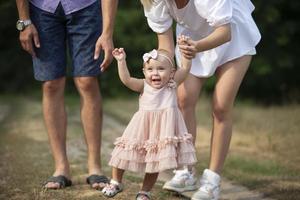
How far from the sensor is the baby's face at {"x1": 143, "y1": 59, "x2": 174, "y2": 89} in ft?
11.2

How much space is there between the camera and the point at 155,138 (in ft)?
11.1

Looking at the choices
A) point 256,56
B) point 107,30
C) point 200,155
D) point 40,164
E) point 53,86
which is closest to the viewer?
point 107,30

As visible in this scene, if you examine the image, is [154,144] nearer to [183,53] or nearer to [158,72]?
[158,72]

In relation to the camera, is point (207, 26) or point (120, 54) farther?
point (207, 26)

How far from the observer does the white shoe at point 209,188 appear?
3.54 m

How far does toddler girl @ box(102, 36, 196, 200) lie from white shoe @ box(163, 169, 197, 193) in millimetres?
433

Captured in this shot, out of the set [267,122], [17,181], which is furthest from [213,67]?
[267,122]

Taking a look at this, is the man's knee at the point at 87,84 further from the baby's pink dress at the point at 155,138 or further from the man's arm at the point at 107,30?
the baby's pink dress at the point at 155,138

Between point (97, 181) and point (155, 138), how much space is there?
0.73 metres

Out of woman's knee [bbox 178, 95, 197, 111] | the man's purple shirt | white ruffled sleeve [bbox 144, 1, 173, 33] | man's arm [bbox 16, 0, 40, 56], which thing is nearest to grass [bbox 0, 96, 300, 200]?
woman's knee [bbox 178, 95, 197, 111]

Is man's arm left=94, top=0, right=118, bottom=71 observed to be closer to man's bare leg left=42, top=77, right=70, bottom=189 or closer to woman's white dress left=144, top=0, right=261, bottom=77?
woman's white dress left=144, top=0, right=261, bottom=77

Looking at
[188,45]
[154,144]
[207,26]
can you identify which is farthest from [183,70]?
[154,144]

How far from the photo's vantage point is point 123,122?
7.57m

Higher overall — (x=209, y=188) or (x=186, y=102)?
(x=186, y=102)
